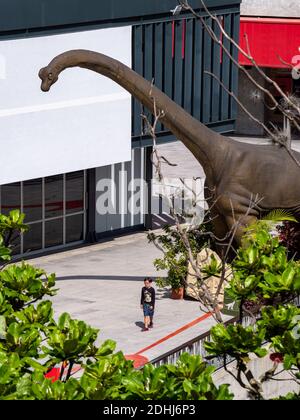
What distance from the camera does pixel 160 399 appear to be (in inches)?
398

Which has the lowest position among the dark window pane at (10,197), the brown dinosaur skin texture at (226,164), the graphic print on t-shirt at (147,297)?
the graphic print on t-shirt at (147,297)

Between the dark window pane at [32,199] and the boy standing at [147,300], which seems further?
the dark window pane at [32,199]

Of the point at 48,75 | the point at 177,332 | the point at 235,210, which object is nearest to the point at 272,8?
the point at 177,332

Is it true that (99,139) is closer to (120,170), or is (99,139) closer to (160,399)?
(120,170)

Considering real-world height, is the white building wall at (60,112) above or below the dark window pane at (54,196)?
above

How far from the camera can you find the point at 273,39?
4947 cm

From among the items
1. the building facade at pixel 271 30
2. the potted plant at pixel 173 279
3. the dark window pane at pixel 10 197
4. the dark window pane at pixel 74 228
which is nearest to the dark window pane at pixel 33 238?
the dark window pane at pixel 10 197

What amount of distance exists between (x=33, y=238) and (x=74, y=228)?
6.06 feet

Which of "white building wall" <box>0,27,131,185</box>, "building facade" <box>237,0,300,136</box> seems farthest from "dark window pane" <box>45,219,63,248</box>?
"building facade" <box>237,0,300,136</box>

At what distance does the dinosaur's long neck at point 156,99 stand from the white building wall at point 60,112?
298 inches

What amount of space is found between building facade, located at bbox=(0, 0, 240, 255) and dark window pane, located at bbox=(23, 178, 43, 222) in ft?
0.09

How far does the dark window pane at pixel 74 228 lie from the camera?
3594 centimetres

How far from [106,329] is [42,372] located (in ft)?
53.2

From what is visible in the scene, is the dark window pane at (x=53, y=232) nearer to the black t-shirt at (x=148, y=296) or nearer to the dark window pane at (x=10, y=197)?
the dark window pane at (x=10, y=197)
